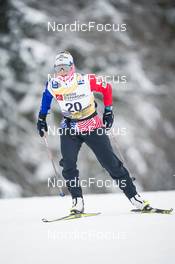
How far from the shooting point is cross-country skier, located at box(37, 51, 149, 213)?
19.6 ft

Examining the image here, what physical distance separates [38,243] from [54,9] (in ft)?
30.6

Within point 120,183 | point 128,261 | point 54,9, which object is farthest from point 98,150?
point 54,9

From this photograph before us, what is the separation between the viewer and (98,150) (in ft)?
19.7

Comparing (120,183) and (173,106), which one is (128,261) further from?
(173,106)

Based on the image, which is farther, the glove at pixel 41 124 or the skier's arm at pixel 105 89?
the glove at pixel 41 124
